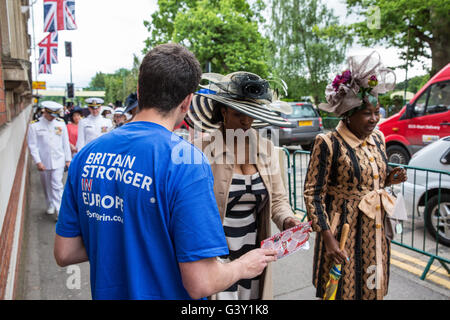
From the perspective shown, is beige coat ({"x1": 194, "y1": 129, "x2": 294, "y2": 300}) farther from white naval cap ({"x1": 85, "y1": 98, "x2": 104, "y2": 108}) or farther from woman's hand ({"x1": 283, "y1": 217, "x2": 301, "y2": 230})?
white naval cap ({"x1": 85, "y1": 98, "x2": 104, "y2": 108})

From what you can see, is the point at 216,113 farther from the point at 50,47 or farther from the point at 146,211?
the point at 50,47

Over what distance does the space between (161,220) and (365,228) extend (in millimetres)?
1607

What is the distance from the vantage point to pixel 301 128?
42.7 feet

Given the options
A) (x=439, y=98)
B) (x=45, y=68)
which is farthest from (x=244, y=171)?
(x=45, y=68)

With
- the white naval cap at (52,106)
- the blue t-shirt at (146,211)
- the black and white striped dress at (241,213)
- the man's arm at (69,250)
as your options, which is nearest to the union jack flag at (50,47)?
the white naval cap at (52,106)

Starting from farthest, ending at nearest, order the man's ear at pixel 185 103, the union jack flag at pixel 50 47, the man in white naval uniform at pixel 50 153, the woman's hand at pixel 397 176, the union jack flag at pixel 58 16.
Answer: the union jack flag at pixel 50 47
the union jack flag at pixel 58 16
the man in white naval uniform at pixel 50 153
the woman's hand at pixel 397 176
the man's ear at pixel 185 103

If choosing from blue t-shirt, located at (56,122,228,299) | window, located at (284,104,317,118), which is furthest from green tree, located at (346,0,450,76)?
blue t-shirt, located at (56,122,228,299)

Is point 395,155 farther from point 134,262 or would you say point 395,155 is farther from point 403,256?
point 134,262

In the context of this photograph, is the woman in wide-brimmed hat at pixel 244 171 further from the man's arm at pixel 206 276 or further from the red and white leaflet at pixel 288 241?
the man's arm at pixel 206 276

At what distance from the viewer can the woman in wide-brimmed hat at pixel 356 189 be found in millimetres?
2320

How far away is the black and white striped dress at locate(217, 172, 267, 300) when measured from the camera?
2.18 meters

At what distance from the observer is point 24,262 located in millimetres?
4414

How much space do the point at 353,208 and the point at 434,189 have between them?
125 inches
